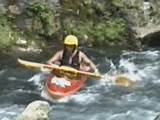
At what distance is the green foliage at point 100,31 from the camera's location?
1450 cm

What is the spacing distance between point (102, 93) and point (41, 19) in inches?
148

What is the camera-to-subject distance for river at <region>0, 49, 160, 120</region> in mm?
9773

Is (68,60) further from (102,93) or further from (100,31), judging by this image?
(100,31)

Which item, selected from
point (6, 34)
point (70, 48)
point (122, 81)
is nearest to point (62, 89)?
point (70, 48)

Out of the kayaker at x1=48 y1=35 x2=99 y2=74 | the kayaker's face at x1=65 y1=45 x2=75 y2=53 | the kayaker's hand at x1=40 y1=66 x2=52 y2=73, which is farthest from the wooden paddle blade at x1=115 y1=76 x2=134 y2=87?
the kayaker's hand at x1=40 y1=66 x2=52 y2=73

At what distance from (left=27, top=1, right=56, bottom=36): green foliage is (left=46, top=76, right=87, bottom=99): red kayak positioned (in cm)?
341

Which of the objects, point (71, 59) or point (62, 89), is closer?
point (62, 89)

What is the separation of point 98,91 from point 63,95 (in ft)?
2.83

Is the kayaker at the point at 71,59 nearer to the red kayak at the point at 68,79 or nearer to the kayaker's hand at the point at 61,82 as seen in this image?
the red kayak at the point at 68,79

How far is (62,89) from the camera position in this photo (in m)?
→ 10.6

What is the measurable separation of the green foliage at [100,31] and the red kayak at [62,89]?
3.68 meters

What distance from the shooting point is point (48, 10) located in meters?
14.4

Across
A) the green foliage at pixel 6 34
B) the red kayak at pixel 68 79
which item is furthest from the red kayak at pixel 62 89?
the green foliage at pixel 6 34

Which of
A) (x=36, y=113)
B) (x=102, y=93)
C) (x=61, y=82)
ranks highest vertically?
(x=36, y=113)
